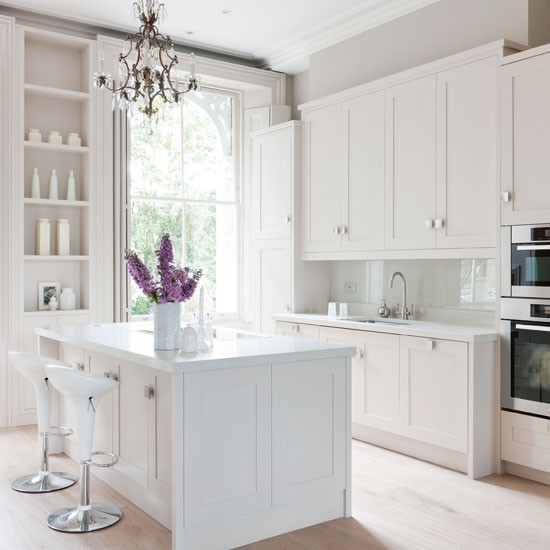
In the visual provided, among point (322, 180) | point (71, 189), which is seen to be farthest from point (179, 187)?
point (322, 180)

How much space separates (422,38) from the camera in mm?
4691

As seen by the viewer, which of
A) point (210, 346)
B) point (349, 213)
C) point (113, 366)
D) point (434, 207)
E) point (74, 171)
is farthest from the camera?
point (74, 171)

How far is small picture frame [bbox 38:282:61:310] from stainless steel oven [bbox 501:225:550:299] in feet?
11.1

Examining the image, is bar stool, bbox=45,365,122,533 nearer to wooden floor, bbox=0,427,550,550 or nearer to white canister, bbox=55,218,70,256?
wooden floor, bbox=0,427,550,550

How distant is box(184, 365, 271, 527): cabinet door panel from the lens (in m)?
2.67

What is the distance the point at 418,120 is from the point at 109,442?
9.17 feet

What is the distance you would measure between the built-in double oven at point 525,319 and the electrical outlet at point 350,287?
68.5 inches

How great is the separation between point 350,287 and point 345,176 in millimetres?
972

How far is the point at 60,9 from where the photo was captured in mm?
5043

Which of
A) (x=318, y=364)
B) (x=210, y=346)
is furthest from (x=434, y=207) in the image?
(x=210, y=346)

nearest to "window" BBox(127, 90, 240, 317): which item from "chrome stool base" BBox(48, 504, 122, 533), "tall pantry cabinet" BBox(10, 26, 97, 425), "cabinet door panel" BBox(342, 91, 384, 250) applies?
"tall pantry cabinet" BBox(10, 26, 97, 425)

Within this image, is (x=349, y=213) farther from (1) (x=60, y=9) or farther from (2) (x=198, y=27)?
(1) (x=60, y=9)

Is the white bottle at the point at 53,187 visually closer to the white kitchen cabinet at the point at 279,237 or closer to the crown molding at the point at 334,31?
the white kitchen cabinet at the point at 279,237

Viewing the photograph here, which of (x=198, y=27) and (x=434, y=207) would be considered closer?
(x=434, y=207)
